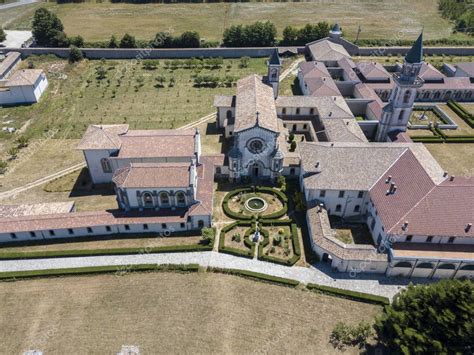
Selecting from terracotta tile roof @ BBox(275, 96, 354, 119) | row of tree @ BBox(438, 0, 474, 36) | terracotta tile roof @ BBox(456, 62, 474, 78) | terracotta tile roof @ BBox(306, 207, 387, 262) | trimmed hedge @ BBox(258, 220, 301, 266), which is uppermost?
row of tree @ BBox(438, 0, 474, 36)

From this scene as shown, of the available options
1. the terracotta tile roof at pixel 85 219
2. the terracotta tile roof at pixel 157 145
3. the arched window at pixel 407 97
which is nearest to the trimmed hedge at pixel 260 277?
the terracotta tile roof at pixel 85 219

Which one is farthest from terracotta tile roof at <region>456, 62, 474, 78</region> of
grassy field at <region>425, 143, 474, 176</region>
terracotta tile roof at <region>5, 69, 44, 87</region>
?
terracotta tile roof at <region>5, 69, 44, 87</region>

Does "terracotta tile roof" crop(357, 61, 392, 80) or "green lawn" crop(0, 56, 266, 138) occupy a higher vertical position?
"terracotta tile roof" crop(357, 61, 392, 80)

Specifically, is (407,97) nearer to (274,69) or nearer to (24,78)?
(274,69)

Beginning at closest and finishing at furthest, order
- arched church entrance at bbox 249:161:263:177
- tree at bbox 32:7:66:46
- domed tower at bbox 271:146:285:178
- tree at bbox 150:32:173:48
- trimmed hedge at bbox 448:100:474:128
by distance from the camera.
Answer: domed tower at bbox 271:146:285:178, arched church entrance at bbox 249:161:263:177, trimmed hedge at bbox 448:100:474:128, tree at bbox 32:7:66:46, tree at bbox 150:32:173:48

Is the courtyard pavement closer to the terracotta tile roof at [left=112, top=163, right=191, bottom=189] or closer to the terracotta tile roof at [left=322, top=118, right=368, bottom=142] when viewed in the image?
the terracotta tile roof at [left=112, top=163, right=191, bottom=189]

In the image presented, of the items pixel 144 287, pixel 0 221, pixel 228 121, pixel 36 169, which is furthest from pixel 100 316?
pixel 228 121

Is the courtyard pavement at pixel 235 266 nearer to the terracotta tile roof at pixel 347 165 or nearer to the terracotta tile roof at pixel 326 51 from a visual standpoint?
the terracotta tile roof at pixel 347 165
